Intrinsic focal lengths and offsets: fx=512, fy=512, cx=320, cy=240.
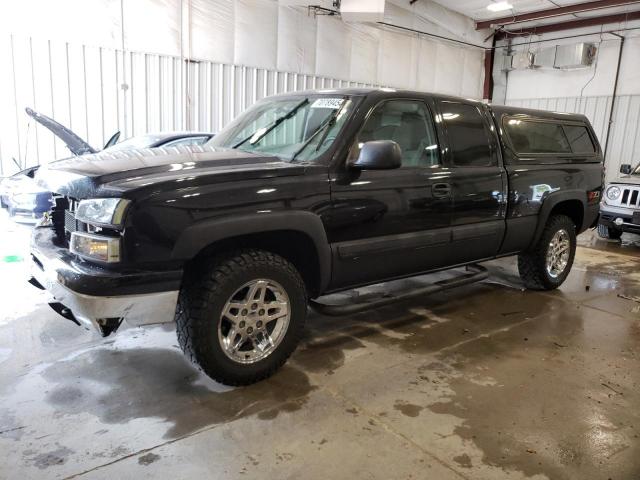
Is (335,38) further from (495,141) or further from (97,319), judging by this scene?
(97,319)

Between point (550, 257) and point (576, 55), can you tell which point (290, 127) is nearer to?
point (550, 257)

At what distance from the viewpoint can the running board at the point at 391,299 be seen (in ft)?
11.3

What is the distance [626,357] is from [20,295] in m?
5.04

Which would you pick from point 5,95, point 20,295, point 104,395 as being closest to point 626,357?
point 104,395

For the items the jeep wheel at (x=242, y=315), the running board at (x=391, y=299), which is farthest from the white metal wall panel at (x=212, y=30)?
the jeep wheel at (x=242, y=315)

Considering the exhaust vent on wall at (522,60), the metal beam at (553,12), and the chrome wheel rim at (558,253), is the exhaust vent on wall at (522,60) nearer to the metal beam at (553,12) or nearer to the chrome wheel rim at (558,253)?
the metal beam at (553,12)

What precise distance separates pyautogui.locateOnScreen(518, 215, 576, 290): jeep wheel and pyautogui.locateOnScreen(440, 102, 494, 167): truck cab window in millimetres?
1338

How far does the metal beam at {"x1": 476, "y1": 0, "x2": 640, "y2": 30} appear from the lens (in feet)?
36.8

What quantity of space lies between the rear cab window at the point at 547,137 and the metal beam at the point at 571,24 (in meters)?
8.87

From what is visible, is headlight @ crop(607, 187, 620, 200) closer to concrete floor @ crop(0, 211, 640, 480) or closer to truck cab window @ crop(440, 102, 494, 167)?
concrete floor @ crop(0, 211, 640, 480)

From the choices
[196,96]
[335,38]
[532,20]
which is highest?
[532,20]

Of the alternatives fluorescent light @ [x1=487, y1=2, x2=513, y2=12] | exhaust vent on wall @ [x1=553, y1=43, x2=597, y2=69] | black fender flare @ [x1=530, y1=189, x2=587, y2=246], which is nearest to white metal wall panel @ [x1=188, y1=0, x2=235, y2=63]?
fluorescent light @ [x1=487, y1=2, x2=513, y2=12]

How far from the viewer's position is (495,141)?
4383 mm

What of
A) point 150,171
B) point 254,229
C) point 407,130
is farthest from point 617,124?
point 150,171
